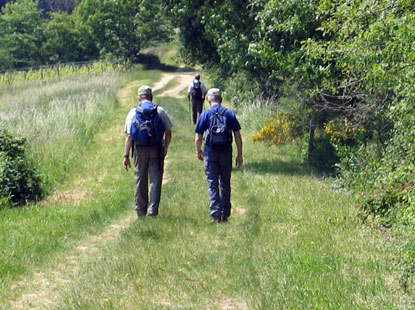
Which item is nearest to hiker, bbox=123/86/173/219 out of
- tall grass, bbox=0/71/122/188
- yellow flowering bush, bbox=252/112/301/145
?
tall grass, bbox=0/71/122/188

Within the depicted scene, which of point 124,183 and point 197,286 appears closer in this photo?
point 197,286

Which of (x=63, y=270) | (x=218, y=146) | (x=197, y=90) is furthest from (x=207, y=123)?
(x=197, y=90)

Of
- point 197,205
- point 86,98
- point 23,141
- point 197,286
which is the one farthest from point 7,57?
point 197,286

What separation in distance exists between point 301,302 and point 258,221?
3219 millimetres

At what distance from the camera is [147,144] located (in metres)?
8.59

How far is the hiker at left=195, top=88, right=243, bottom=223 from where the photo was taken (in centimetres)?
837

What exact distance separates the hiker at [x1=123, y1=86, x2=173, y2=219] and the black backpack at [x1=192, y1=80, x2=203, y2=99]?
350 inches

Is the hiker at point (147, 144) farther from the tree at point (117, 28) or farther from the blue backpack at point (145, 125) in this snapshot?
the tree at point (117, 28)

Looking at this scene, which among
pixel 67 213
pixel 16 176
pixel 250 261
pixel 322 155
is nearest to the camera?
pixel 250 261

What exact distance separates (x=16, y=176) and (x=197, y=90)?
7797 mm

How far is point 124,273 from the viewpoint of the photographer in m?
6.48

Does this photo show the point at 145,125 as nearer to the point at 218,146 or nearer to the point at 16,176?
the point at 218,146

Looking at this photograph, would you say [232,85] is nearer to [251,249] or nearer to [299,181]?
[299,181]

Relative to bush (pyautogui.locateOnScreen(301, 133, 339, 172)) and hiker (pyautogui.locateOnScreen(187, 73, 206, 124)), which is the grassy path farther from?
hiker (pyautogui.locateOnScreen(187, 73, 206, 124))
